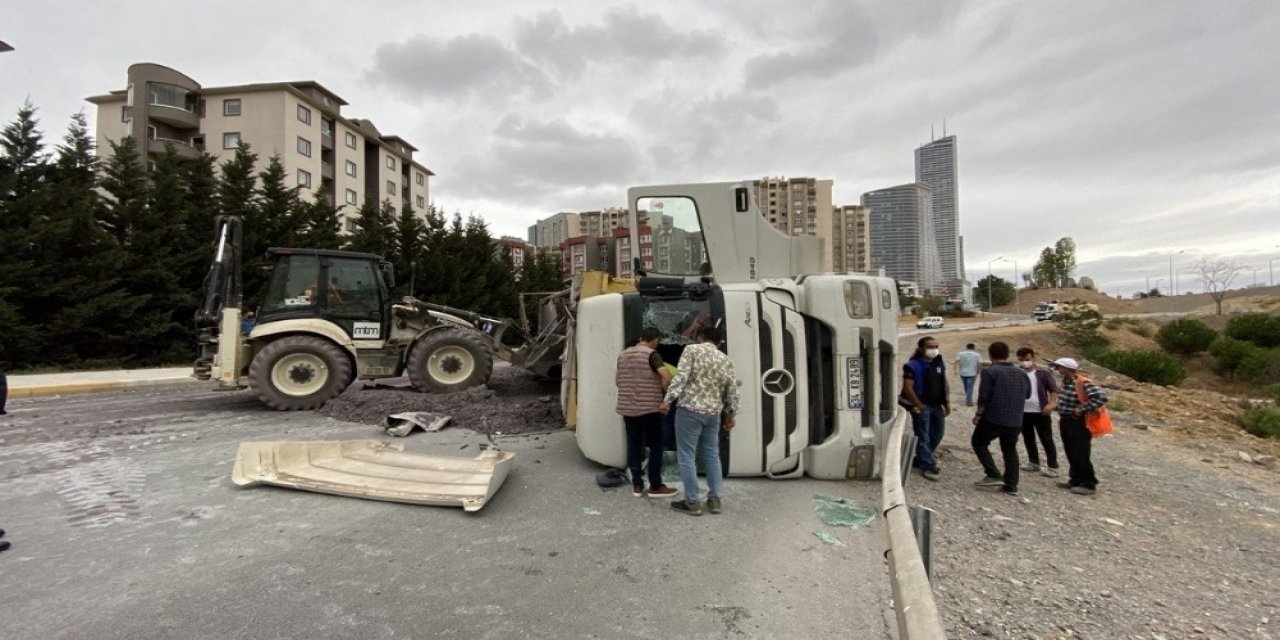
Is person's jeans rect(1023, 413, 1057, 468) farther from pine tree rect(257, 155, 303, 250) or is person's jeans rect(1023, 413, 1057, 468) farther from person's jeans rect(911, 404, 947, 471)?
pine tree rect(257, 155, 303, 250)

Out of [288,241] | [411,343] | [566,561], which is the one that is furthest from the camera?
[288,241]

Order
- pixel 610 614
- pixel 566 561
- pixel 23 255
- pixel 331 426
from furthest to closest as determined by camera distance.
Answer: pixel 23 255, pixel 331 426, pixel 566 561, pixel 610 614

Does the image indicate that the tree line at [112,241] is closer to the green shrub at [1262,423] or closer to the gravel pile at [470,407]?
the gravel pile at [470,407]

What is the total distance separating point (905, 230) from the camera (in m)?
82.1

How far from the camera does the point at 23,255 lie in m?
15.0

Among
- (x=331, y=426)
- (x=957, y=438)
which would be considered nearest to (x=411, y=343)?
(x=331, y=426)

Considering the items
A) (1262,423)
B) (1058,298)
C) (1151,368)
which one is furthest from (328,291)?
(1058,298)

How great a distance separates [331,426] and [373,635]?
534 cm


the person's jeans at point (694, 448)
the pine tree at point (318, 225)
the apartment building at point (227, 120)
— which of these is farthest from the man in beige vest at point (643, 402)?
the apartment building at point (227, 120)

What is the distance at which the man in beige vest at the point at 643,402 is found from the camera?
4.68 m

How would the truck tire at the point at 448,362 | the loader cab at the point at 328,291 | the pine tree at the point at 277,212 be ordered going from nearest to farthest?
the loader cab at the point at 328,291 < the truck tire at the point at 448,362 < the pine tree at the point at 277,212

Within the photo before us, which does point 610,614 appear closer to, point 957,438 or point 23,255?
point 957,438

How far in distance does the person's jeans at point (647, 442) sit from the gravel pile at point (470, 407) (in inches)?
93.6

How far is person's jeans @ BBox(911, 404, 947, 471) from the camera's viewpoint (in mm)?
6371
